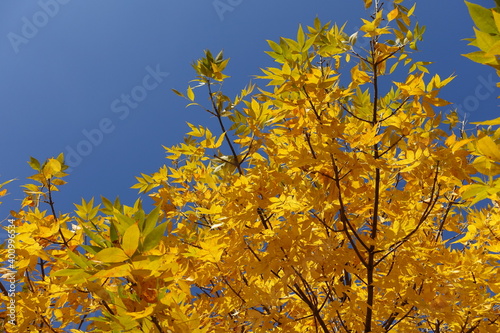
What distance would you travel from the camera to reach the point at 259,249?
2502mm

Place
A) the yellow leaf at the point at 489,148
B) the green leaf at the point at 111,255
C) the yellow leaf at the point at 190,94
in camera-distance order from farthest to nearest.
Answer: the yellow leaf at the point at 190,94 → the green leaf at the point at 111,255 → the yellow leaf at the point at 489,148

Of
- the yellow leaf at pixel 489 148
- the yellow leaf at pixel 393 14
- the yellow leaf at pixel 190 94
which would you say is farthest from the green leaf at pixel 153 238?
the yellow leaf at pixel 190 94

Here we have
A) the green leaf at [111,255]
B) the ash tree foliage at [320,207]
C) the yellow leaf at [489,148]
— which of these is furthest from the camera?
the ash tree foliage at [320,207]

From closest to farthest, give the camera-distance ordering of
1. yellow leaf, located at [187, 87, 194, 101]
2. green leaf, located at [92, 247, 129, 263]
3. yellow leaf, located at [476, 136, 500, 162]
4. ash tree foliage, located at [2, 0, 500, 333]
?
yellow leaf, located at [476, 136, 500, 162]
green leaf, located at [92, 247, 129, 263]
ash tree foliage, located at [2, 0, 500, 333]
yellow leaf, located at [187, 87, 194, 101]

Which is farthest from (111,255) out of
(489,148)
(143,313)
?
(489,148)

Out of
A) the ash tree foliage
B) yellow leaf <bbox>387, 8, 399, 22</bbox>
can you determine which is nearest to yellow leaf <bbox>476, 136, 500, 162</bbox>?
the ash tree foliage

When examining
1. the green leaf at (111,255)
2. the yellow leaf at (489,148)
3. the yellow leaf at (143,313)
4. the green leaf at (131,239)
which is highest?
the yellow leaf at (489,148)

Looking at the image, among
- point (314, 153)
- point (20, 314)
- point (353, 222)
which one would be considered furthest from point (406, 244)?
point (20, 314)

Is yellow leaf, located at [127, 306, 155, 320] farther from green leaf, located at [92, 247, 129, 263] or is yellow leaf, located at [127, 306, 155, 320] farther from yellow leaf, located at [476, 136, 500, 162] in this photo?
yellow leaf, located at [476, 136, 500, 162]

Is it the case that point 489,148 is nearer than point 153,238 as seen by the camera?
Yes

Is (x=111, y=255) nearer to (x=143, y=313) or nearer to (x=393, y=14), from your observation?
(x=143, y=313)

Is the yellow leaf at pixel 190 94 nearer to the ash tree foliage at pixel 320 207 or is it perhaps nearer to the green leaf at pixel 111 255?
the ash tree foliage at pixel 320 207

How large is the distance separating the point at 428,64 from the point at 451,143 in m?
0.52

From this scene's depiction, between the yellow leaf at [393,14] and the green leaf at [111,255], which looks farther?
the yellow leaf at [393,14]
